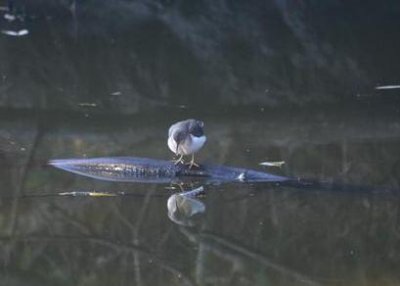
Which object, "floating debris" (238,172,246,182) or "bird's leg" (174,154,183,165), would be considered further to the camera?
"bird's leg" (174,154,183,165)

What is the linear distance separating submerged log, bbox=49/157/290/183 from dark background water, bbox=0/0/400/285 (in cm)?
12

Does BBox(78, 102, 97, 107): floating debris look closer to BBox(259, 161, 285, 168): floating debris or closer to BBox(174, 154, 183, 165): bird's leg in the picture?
BBox(174, 154, 183, 165): bird's leg

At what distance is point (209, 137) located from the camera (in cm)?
914

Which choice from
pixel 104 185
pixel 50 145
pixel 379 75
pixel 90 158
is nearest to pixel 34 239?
pixel 104 185

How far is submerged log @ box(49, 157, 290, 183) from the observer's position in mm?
7508

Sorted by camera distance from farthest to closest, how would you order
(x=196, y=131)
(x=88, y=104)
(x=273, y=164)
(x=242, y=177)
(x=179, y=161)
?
(x=88, y=104)
(x=273, y=164)
(x=179, y=161)
(x=196, y=131)
(x=242, y=177)

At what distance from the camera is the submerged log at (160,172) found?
24.6 ft

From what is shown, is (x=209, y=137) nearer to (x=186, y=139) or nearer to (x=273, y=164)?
(x=273, y=164)

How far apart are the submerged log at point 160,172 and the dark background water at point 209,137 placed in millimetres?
122

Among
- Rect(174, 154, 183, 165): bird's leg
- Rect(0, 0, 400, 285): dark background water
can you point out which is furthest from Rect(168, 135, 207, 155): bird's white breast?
Rect(0, 0, 400, 285): dark background water

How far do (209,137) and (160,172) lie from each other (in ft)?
5.39

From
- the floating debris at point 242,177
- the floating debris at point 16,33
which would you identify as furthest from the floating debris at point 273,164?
the floating debris at point 16,33

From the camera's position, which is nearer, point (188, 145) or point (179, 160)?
point (188, 145)

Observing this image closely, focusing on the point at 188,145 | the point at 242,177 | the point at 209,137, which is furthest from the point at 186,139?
the point at 209,137
